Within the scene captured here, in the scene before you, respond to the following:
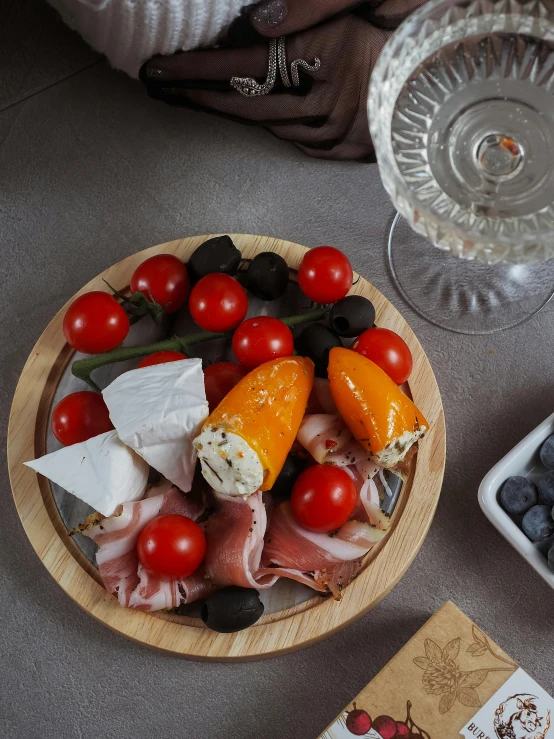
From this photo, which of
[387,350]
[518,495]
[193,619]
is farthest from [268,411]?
[518,495]

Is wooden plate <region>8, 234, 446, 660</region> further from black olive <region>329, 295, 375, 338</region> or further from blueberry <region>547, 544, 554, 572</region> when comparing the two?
blueberry <region>547, 544, 554, 572</region>

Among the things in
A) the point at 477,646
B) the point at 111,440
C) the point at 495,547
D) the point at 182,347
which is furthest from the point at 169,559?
the point at 495,547

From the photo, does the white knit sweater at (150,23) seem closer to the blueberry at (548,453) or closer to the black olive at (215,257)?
the black olive at (215,257)

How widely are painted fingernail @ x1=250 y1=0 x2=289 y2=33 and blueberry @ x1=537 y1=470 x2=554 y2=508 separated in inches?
29.2

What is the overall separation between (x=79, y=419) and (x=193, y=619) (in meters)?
0.29

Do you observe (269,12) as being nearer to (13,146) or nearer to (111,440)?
(13,146)

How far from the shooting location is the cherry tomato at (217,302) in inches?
38.6

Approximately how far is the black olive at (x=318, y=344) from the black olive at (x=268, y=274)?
2.8 inches

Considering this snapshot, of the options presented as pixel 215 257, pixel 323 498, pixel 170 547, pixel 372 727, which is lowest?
pixel 372 727

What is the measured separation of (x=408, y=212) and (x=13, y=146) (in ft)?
2.57

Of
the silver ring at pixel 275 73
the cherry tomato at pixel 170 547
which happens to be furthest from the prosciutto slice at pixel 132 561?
the silver ring at pixel 275 73

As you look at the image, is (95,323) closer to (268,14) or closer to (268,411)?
(268,411)

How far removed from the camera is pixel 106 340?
981mm

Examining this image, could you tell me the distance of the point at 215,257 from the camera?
1017 mm
